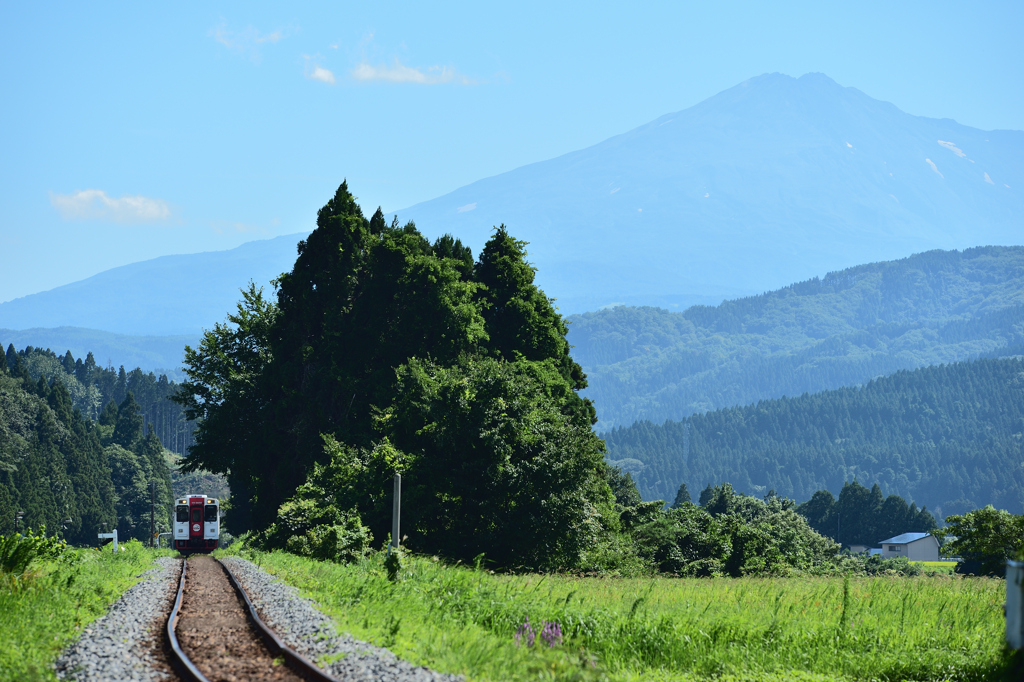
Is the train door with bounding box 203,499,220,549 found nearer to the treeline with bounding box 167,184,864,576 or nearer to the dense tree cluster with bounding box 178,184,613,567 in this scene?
the dense tree cluster with bounding box 178,184,613,567

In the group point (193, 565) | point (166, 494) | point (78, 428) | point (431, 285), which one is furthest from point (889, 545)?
point (193, 565)

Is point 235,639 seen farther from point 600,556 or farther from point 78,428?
point 78,428

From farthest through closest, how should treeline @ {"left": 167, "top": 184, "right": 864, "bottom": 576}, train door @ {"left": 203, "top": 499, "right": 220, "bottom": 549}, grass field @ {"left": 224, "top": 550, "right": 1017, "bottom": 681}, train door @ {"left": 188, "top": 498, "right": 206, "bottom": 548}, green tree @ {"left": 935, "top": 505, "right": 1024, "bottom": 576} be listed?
train door @ {"left": 203, "top": 499, "right": 220, "bottom": 549} < train door @ {"left": 188, "top": 498, "right": 206, "bottom": 548} < treeline @ {"left": 167, "top": 184, "right": 864, "bottom": 576} < green tree @ {"left": 935, "top": 505, "right": 1024, "bottom": 576} < grass field @ {"left": 224, "top": 550, "right": 1017, "bottom": 681}

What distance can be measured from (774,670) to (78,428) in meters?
146

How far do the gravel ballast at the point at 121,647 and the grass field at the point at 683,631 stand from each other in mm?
3130

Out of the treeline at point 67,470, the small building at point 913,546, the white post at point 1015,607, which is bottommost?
the small building at point 913,546

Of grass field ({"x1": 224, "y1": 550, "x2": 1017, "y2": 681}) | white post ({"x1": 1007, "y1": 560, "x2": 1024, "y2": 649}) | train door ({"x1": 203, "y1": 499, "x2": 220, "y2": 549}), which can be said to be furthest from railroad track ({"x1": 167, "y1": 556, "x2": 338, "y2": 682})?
train door ({"x1": 203, "y1": 499, "x2": 220, "y2": 549})

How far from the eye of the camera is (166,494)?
161 m

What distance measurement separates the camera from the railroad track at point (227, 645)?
42.2 ft

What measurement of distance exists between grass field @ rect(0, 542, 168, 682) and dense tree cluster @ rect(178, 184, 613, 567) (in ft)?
34.7

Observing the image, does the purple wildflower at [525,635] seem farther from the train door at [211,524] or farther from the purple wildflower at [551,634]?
the train door at [211,524]

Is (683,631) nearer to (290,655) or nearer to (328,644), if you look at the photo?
(328,644)

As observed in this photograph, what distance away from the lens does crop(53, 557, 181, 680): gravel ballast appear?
12.9 metres

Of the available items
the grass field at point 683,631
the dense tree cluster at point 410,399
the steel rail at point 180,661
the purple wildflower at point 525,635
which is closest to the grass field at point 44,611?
the steel rail at point 180,661
